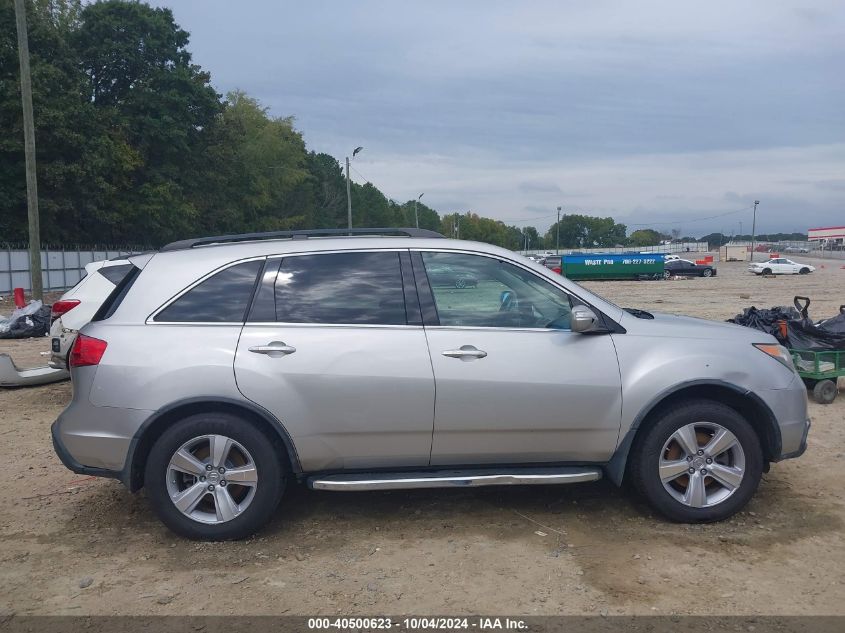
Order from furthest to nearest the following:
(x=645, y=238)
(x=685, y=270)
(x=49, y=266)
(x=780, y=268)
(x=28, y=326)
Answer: (x=645, y=238)
(x=780, y=268)
(x=685, y=270)
(x=49, y=266)
(x=28, y=326)

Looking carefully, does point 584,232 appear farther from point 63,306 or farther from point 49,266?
point 63,306

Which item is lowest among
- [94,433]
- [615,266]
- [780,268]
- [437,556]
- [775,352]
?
[780,268]

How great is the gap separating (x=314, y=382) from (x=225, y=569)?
1.12m

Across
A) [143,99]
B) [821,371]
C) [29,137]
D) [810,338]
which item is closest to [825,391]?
[821,371]

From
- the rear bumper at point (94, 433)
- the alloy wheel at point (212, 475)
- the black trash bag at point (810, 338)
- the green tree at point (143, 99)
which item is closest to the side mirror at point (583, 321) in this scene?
the alloy wheel at point (212, 475)

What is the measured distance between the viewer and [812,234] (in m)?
154

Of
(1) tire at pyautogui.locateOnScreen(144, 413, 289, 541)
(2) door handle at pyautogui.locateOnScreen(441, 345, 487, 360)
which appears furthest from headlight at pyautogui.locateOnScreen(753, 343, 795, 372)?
(1) tire at pyautogui.locateOnScreen(144, 413, 289, 541)

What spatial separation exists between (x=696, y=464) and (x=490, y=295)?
1.63 meters

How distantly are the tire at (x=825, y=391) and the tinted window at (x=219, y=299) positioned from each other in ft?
20.9

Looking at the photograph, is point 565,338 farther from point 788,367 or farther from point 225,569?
point 225,569

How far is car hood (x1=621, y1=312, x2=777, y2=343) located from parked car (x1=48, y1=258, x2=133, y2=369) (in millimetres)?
5741

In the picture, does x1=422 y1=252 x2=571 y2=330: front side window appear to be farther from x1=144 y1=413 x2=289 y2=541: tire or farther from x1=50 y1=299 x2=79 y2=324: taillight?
x1=50 y1=299 x2=79 y2=324: taillight

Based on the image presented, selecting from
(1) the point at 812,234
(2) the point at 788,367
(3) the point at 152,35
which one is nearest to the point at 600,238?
(1) the point at 812,234

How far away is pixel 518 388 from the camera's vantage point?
14.6ft
